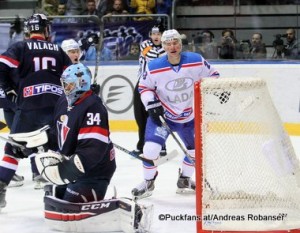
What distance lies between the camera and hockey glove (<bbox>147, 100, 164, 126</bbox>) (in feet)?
14.6

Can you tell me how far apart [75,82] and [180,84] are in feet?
3.62

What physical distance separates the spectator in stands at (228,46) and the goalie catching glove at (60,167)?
4.19 m

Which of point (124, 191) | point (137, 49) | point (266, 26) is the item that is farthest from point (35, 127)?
point (266, 26)

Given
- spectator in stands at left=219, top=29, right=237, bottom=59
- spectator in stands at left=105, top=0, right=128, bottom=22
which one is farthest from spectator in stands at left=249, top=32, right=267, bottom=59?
spectator in stands at left=105, top=0, right=128, bottom=22

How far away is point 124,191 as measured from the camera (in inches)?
187

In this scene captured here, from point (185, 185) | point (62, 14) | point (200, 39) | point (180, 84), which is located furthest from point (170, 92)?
point (62, 14)

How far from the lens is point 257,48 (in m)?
7.47

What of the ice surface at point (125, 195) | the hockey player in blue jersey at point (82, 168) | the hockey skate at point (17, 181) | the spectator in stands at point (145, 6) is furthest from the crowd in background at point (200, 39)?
the hockey player in blue jersey at point (82, 168)

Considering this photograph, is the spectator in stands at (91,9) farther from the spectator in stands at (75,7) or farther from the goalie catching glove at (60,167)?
the goalie catching glove at (60,167)

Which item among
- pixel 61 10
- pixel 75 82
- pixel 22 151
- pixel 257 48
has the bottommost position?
pixel 22 151

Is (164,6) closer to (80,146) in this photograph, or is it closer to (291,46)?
(291,46)

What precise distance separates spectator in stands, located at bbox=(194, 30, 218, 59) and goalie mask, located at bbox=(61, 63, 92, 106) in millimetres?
3970

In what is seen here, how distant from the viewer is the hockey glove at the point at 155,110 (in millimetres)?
4461

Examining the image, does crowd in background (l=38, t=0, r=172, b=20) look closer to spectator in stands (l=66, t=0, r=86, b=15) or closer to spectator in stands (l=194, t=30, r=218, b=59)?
spectator in stands (l=66, t=0, r=86, b=15)
